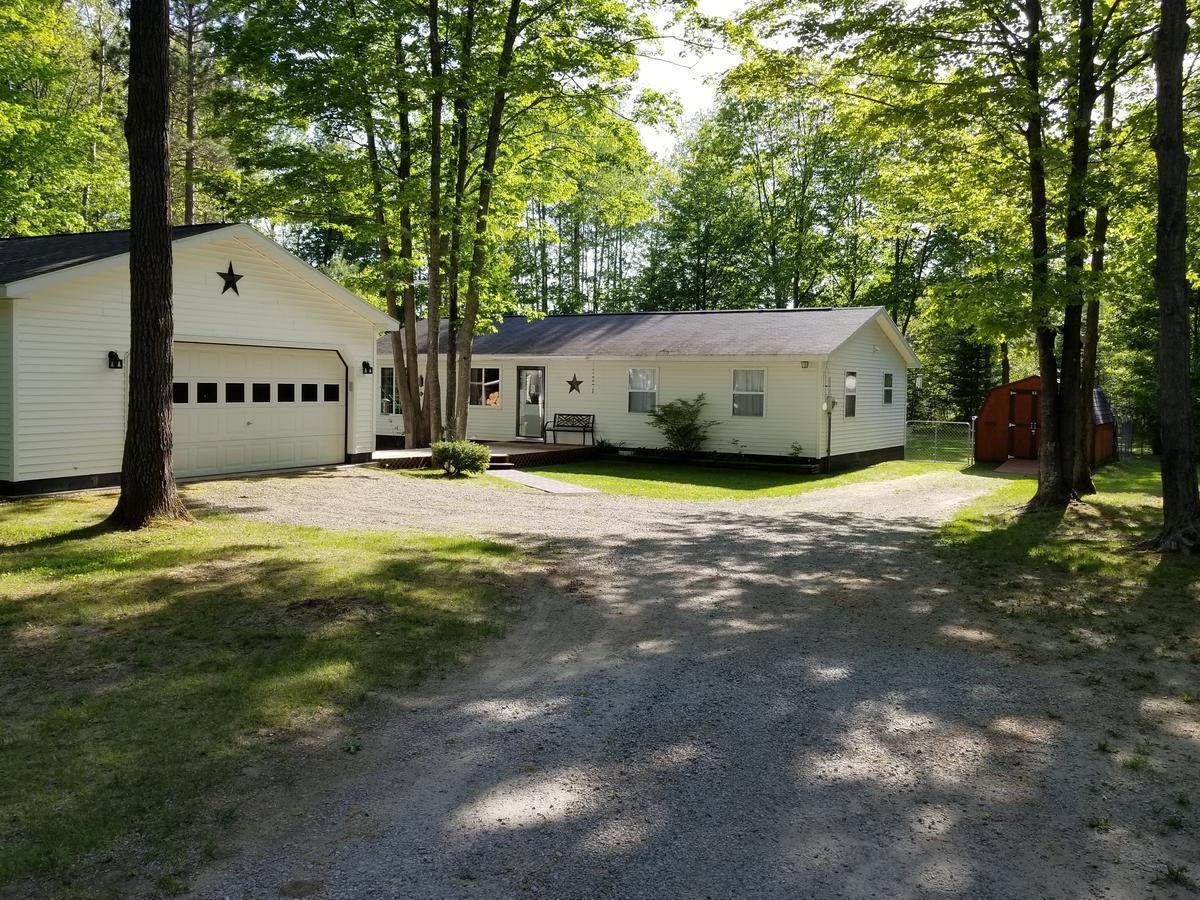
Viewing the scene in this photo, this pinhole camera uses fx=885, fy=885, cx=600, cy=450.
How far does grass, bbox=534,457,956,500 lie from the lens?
1725 cm

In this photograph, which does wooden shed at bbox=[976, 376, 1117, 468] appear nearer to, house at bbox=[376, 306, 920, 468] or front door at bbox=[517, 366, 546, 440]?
house at bbox=[376, 306, 920, 468]

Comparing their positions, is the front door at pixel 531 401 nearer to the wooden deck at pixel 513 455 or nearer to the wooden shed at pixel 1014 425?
the wooden deck at pixel 513 455

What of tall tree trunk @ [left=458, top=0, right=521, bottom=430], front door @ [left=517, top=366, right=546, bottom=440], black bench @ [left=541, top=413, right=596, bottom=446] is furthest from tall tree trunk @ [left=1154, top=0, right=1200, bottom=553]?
front door @ [left=517, top=366, right=546, bottom=440]

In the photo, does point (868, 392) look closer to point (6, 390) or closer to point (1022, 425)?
point (1022, 425)

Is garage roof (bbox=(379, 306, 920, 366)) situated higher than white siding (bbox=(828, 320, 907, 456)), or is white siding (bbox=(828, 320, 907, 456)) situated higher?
garage roof (bbox=(379, 306, 920, 366))

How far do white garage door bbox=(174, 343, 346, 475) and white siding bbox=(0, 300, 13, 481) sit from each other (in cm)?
260

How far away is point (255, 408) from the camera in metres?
16.2

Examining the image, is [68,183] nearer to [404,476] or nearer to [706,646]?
[404,476]

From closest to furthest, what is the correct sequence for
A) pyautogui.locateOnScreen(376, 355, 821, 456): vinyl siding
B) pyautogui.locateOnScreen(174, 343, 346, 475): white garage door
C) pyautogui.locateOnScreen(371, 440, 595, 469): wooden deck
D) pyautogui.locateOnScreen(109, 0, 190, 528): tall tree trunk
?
pyautogui.locateOnScreen(109, 0, 190, 528): tall tree trunk, pyautogui.locateOnScreen(174, 343, 346, 475): white garage door, pyautogui.locateOnScreen(371, 440, 595, 469): wooden deck, pyautogui.locateOnScreen(376, 355, 821, 456): vinyl siding

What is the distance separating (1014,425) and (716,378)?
8427 millimetres

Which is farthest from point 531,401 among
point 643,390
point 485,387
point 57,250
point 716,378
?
point 57,250

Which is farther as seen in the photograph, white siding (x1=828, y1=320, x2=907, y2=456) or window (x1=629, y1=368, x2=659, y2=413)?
window (x1=629, y1=368, x2=659, y2=413)

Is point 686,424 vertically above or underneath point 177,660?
above

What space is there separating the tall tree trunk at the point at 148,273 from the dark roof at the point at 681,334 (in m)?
14.2
